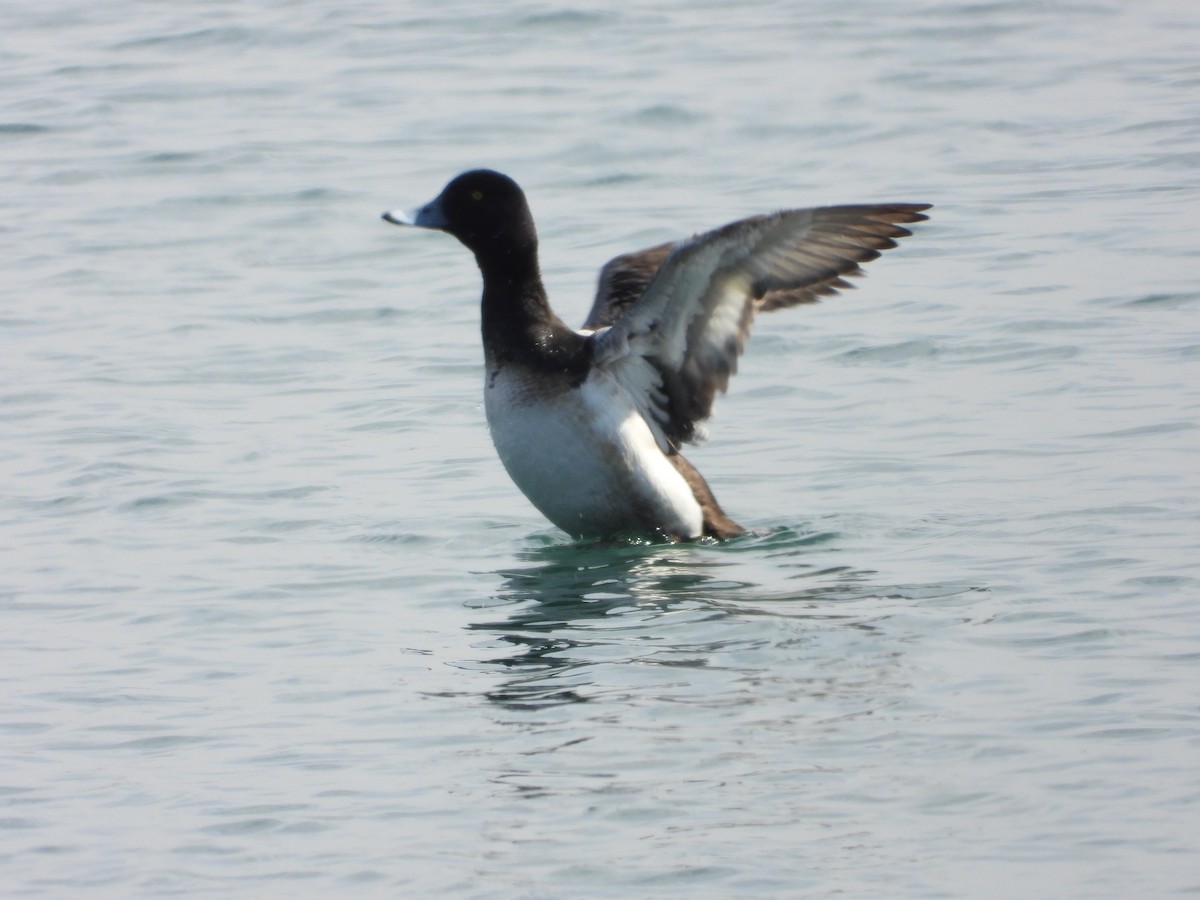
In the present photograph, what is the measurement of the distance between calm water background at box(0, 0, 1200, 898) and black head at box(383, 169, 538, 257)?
1.20 metres

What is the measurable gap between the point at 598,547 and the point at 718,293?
116 cm

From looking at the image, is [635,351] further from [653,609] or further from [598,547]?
[653,609]

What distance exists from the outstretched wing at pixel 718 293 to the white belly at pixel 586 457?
128mm

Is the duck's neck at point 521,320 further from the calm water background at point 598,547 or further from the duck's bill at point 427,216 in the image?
the calm water background at point 598,547

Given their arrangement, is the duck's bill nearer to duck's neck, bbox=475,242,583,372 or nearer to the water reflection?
duck's neck, bbox=475,242,583,372

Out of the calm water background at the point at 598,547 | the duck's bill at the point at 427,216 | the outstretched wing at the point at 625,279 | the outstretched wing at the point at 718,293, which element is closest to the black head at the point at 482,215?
the duck's bill at the point at 427,216

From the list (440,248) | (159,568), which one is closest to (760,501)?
(159,568)

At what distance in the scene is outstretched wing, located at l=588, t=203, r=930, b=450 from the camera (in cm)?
762

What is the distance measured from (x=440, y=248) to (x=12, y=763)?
29.0 ft

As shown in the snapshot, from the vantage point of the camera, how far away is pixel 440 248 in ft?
47.9

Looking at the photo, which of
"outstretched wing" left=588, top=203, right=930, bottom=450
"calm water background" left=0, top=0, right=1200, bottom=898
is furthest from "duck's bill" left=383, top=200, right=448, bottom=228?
"calm water background" left=0, top=0, right=1200, bottom=898

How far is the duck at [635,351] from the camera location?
7.74 m

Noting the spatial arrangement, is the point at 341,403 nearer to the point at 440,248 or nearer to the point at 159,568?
the point at 159,568

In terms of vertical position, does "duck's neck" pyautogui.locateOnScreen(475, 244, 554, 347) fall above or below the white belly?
above
